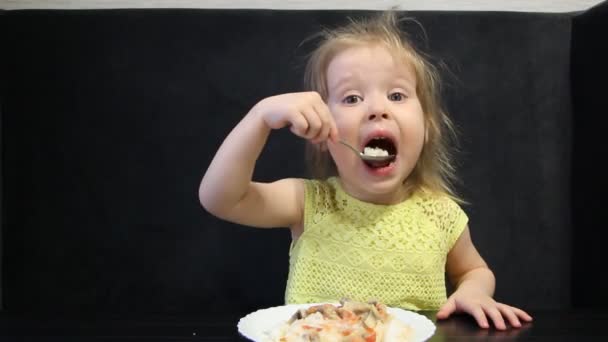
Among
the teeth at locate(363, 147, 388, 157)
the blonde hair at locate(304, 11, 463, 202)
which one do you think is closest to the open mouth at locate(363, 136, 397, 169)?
the teeth at locate(363, 147, 388, 157)

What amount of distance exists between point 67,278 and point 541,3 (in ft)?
3.51

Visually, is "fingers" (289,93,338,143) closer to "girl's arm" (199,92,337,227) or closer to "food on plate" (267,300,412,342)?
"girl's arm" (199,92,337,227)

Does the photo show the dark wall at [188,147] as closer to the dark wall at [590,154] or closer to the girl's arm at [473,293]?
the dark wall at [590,154]

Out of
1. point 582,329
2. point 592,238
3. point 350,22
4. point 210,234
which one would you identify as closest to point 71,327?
point 210,234

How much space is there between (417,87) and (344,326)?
0.52 m

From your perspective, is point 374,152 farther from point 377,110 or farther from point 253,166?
point 253,166

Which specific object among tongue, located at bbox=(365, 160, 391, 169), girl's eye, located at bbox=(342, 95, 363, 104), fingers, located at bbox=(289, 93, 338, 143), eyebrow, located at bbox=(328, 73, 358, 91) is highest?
eyebrow, located at bbox=(328, 73, 358, 91)

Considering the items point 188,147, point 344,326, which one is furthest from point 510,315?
point 188,147

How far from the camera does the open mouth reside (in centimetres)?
91

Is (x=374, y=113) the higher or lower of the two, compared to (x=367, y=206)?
higher

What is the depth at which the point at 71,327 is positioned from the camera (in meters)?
0.72

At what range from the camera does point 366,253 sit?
3.04 feet

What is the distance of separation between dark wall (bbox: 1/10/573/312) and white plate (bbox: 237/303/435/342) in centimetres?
47

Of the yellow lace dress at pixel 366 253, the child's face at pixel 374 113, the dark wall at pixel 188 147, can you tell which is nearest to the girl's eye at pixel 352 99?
the child's face at pixel 374 113
